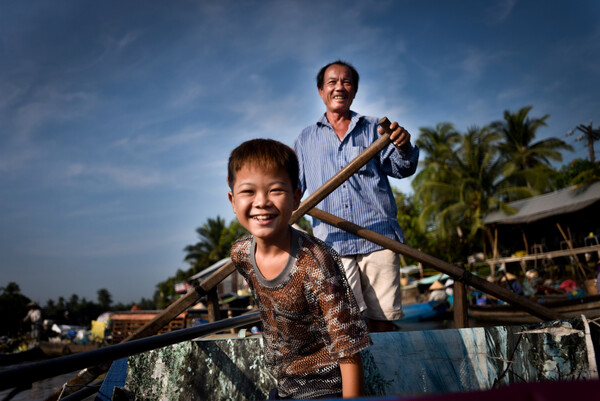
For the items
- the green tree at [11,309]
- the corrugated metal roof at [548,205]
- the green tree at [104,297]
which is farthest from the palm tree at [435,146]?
the green tree at [104,297]

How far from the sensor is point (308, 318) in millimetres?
1334

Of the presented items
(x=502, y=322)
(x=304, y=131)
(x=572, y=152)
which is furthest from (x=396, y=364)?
(x=572, y=152)

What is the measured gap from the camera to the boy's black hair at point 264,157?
1301mm

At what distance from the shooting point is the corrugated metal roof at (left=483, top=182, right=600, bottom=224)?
16938 mm

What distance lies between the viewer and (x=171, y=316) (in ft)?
7.50

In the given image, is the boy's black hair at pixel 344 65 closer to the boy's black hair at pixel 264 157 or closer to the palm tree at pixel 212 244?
the boy's black hair at pixel 264 157

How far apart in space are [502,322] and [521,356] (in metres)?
10.3

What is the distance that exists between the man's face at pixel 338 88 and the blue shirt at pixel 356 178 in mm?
107

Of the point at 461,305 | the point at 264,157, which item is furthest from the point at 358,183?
the point at 264,157

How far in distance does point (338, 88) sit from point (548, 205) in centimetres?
2036

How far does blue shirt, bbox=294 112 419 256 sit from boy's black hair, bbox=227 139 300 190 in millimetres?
1133

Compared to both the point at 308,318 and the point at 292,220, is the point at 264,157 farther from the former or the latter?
the point at 292,220

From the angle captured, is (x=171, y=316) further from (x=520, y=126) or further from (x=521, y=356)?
(x=520, y=126)

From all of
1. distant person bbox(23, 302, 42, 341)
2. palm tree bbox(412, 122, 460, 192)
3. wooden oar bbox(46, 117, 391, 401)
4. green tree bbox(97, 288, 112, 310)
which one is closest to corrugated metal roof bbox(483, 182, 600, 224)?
palm tree bbox(412, 122, 460, 192)
